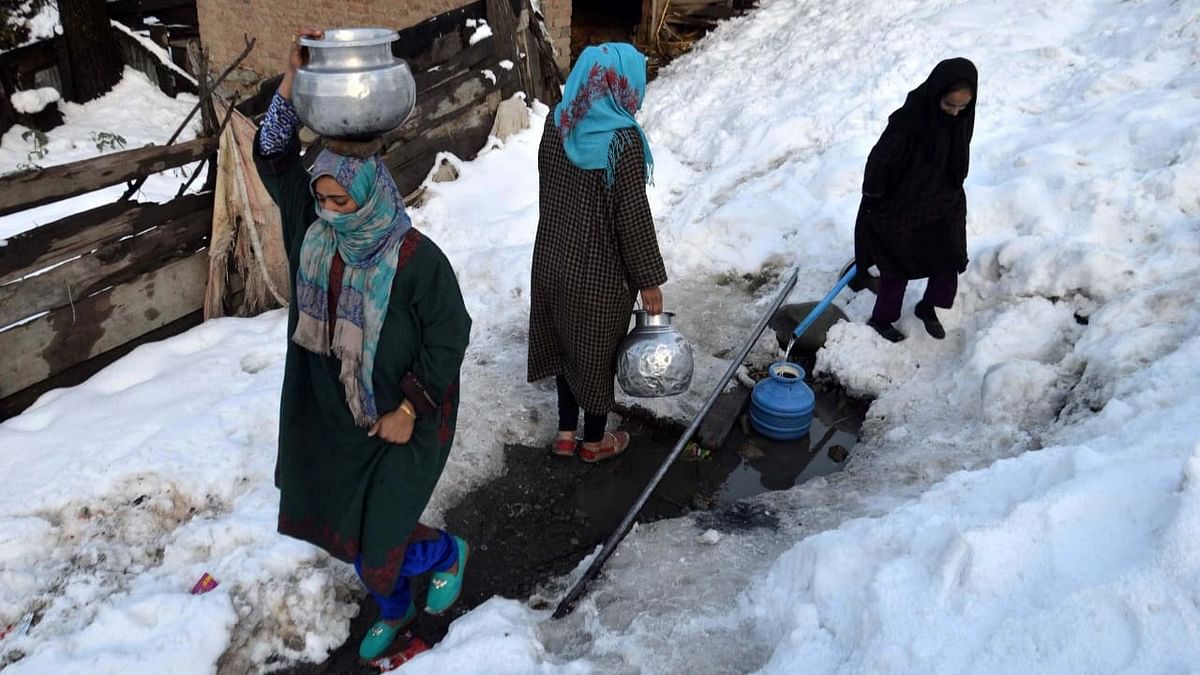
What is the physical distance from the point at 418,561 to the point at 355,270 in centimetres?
113

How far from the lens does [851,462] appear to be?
3916 mm

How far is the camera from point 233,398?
13.5 feet

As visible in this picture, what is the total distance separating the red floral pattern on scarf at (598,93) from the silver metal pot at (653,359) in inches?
35.7

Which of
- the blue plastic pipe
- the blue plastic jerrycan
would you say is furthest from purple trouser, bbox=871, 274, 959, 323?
the blue plastic jerrycan

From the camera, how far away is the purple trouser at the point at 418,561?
2.86m

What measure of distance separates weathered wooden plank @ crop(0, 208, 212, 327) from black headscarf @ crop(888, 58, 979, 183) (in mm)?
3966

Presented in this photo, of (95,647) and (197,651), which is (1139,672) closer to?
(197,651)

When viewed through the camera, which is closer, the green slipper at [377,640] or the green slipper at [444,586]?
the green slipper at [377,640]

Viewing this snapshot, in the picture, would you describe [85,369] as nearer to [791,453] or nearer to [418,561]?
[418,561]

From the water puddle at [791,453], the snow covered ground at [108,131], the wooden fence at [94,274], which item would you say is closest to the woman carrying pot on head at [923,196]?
the water puddle at [791,453]

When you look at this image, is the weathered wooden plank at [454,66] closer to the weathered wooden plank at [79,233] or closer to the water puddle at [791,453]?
the weathered wooden plank at [79,233]

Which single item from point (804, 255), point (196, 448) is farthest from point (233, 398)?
point (804, 255)

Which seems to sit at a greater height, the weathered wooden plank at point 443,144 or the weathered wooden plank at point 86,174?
the weathered wooden plank at point 86,174

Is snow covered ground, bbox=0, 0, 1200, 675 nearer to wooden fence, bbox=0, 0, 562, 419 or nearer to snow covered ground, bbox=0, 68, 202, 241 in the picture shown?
wooden fence, bbox=0, 0, 562, 419
